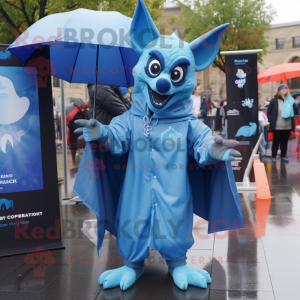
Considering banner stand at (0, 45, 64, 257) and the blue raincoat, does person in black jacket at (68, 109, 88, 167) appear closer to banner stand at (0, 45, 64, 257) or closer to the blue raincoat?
banner stand at (0, 45, 64, 257)

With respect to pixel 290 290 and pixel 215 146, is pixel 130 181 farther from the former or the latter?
pixel 290 290

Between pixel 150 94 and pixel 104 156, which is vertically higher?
pixel 150 94

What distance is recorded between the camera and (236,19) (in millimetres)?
22016

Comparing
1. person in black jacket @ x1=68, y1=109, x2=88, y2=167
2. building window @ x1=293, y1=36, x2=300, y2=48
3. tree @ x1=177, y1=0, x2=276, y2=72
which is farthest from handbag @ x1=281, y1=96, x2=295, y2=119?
building window @ x1=293, y1=36, x2=300, y2=48

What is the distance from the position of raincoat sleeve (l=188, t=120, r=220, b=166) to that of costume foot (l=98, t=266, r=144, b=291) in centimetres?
118

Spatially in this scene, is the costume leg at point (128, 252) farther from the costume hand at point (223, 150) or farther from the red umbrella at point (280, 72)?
the red umbrella at point (280, 72)

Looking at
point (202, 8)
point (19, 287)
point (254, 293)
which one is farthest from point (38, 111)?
point (202, 8)

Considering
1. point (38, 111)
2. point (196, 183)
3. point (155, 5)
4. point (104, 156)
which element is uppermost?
point (155, 5)

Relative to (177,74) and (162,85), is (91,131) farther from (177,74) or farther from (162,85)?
(177,74)

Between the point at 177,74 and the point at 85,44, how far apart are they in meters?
Result: 1.67

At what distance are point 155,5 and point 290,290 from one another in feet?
26.5

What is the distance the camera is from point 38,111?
4242 millimetres

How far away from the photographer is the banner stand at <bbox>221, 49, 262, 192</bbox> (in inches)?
283

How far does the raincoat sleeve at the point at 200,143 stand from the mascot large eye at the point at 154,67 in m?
0.57
